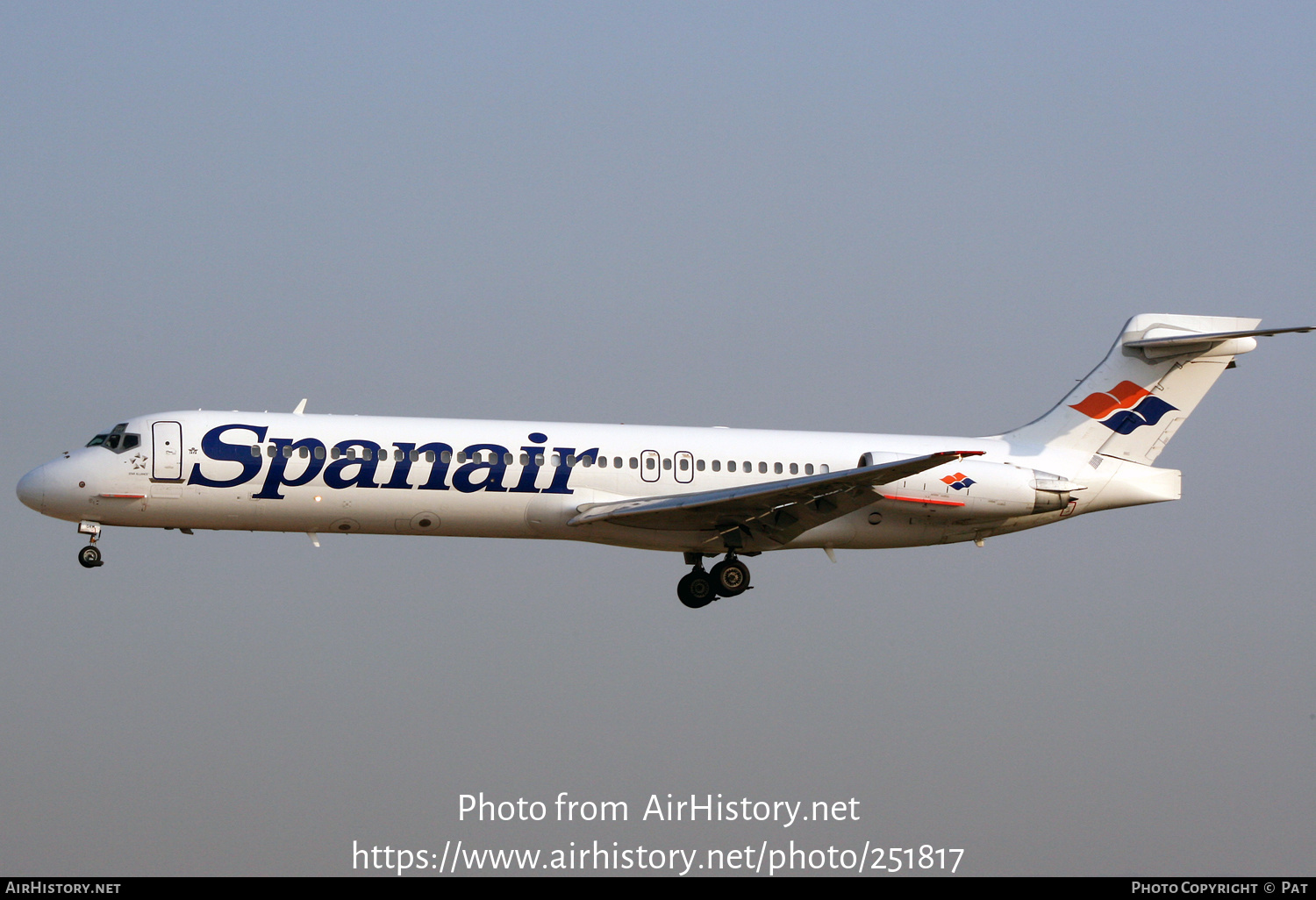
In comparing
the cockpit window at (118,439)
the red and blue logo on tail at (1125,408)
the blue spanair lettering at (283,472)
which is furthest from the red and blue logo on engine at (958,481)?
the cockpit window at (118,439)

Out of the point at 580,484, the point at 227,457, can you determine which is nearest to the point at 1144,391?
the point at 580,484

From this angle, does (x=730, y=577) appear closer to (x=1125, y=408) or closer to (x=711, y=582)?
(x=711, y=582)

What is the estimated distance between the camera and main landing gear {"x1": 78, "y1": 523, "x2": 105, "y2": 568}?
89.6 ft

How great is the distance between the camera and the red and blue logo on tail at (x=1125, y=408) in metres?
30.7

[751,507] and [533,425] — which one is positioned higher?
[533,425]

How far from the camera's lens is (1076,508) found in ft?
98.8

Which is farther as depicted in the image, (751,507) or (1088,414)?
(1088,414)

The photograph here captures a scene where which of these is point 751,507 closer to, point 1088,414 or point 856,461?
point 856,461

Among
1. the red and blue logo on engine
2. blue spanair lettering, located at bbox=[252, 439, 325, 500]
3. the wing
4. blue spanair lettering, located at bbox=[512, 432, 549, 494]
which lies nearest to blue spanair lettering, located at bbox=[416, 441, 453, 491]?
blue spanair lettering, located at bbox=[512, 432, 549, 494]

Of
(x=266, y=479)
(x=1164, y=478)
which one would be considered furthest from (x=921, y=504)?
(x=266, y=479)

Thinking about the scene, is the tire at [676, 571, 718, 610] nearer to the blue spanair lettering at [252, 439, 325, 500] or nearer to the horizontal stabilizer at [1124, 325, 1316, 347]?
the blue spanair lettering at [252, 439, 325, 500]

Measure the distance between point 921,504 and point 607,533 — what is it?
5.81 meters

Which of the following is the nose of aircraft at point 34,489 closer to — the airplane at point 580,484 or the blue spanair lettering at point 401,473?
the airplane at point 580,484

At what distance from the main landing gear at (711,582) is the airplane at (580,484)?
4 cm
